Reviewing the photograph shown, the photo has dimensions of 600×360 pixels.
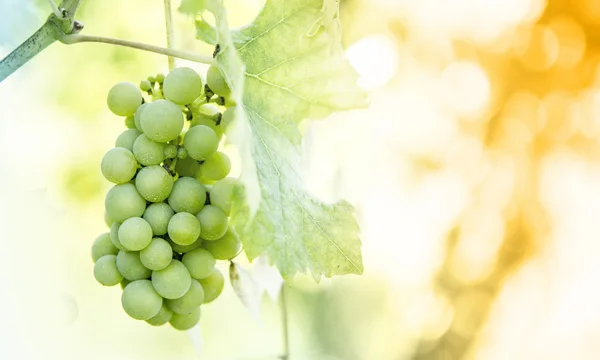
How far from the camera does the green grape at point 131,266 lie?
18.5 inches

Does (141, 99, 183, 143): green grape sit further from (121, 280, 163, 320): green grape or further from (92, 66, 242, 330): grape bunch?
(121, 280, 163, 320): green grape

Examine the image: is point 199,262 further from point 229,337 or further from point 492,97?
point 492,97

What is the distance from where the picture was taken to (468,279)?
7.18 feet

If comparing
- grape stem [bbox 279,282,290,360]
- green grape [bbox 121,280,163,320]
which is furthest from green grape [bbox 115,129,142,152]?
grape stem [bbox 279,282,290,360]

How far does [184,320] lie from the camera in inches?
19.9

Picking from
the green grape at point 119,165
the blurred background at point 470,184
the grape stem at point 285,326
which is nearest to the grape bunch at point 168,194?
the green grape at point 119,165

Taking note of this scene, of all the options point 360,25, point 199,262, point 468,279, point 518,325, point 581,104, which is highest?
point 360,25

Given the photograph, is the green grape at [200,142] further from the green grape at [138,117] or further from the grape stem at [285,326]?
the grape stem at [285,326]

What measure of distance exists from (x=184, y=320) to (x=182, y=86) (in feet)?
0.64

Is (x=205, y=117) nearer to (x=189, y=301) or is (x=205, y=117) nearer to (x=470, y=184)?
(x=189, y=301)

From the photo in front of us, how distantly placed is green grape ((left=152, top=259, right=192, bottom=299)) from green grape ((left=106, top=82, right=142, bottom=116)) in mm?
121

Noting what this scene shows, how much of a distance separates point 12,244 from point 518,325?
5.97ft

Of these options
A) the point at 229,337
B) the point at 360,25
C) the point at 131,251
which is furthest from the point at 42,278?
the point at 360,25

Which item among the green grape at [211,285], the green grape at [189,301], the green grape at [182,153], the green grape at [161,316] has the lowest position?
the green grape at [161,316]
